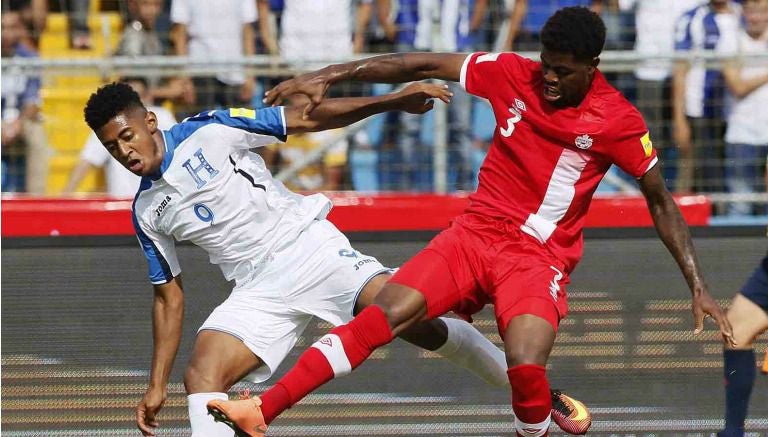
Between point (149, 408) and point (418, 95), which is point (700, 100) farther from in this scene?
point (149, 408)

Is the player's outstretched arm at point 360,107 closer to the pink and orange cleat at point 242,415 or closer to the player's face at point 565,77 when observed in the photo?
the player's face at point 565,77

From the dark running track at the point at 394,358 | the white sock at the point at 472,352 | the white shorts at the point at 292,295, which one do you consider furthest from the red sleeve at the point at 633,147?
the dark running track at the point at 394,358

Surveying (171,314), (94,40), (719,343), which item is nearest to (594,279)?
(719,343)

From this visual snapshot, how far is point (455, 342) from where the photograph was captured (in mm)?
5434

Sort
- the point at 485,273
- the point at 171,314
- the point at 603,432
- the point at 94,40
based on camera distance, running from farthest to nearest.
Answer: the point at 94,40 → the point at 603,432 → the point at 171,314 → the point at 485,273

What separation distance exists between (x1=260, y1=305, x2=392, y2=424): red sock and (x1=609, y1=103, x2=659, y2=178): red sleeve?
45.5 inches

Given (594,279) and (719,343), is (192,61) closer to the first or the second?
(594,279)

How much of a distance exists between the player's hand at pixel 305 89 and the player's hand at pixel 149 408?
1.34 meters

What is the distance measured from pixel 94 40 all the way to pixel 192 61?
47.2 inches

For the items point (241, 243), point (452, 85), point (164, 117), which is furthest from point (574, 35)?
point (164, 117)

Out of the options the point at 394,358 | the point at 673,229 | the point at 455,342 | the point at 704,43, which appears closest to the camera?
the point at 673,229

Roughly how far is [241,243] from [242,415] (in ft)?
3.61

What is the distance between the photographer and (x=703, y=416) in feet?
19.5

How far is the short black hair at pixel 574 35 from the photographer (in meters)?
4.73
